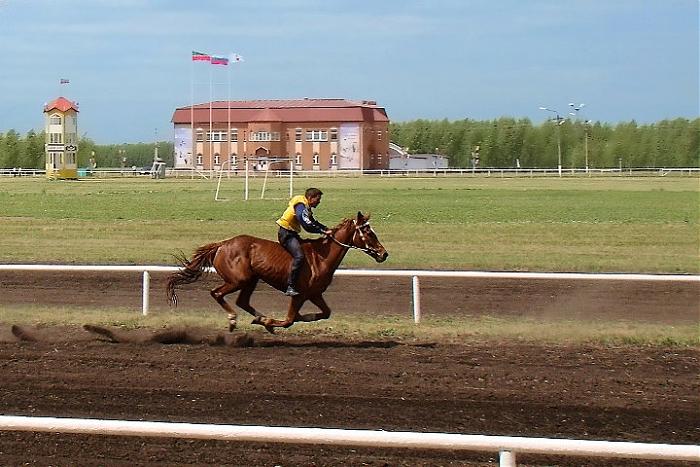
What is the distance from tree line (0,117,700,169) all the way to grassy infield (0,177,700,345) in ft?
295

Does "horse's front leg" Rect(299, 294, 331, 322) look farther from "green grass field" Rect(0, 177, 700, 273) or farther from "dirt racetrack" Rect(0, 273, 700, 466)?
"green grass field" Rect(0, 177, 700, 273)

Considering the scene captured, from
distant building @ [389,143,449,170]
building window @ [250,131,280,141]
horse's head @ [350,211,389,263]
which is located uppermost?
building window @ [250,131,280,141]

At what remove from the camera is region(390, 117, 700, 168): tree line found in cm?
13588

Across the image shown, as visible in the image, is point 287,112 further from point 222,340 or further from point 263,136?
point 222,340

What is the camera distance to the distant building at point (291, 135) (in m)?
122

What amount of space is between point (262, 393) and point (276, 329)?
3890 mm

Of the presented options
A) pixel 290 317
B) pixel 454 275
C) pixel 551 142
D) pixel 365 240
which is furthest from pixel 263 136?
pixel 365 240

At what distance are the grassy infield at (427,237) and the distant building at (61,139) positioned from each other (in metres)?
50.3

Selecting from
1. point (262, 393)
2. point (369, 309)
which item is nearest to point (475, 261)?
point (369, 309)

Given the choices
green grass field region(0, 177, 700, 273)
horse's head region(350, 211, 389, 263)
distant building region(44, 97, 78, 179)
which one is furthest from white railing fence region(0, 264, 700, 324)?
distant building region(44, 97, 78, 179)

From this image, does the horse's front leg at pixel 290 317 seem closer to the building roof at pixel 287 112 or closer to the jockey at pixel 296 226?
the jockey at pixel 296 226

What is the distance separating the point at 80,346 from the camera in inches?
440

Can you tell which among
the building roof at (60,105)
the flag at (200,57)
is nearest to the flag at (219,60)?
the flag at (200,57)

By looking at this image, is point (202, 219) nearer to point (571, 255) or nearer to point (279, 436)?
point (571, 255)
